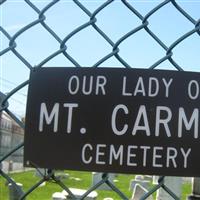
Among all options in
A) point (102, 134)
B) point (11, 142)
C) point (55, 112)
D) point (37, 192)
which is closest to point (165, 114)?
point (102, 134)

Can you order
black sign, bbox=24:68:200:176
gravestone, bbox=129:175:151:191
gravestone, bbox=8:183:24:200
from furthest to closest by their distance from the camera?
gravestone, bbox=129:175:151:191
gravestone, bbox=8:183:24:200
black sign, bbox=24:68:200:176

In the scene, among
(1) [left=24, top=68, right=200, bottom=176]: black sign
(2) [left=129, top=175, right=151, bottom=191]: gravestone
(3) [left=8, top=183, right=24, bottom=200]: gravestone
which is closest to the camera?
(1) [left=24, top=68, right=200, bottom=176]: black sign

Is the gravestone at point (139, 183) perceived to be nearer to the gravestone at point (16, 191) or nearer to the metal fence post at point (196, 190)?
the gravestone at point (16, 191)

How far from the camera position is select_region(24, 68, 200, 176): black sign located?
1314mm

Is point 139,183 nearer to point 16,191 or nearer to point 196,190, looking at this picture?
point 16,191

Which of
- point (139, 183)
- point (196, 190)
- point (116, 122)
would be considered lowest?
point (196, 190)

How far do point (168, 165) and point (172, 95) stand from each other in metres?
0.19

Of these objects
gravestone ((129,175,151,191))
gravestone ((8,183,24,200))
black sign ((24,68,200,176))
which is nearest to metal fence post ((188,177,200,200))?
black sign ((24,68,200,176))

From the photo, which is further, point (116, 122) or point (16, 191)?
point (16, 191)

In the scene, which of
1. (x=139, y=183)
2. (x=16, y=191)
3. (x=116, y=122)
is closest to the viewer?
(x=116, y=122)

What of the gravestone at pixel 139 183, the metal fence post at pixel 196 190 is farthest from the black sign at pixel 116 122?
the gravestone at pixel 139 183

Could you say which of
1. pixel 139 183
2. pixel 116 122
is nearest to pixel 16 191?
pixel 116 122

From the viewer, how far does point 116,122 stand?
133 cm

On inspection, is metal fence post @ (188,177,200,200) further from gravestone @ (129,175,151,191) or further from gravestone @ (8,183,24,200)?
gravestone @ (129,175,151,191)
